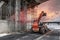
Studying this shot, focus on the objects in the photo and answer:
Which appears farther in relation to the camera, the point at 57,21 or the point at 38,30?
the point at 57,21

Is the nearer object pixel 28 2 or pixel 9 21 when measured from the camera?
pixel 9 21

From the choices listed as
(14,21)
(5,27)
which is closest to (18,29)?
(14,21)

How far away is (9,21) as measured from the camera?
71.2 feet

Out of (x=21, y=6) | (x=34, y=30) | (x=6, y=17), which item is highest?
(x=21, y=6)

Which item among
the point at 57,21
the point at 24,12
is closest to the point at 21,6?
the point at 24,12

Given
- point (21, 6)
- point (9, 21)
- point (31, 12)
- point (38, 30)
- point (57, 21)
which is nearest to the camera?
point (38, 30)

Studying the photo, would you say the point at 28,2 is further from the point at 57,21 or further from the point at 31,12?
the point at 57,21

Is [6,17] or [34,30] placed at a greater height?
[6,17]

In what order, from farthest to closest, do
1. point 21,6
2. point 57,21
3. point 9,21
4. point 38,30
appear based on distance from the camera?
point 57,21
point 21,6
point 9,21
point 38,30

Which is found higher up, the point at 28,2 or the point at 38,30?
the point at 28,2

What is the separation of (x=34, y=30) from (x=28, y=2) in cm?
886

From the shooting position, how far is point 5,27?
2080cm

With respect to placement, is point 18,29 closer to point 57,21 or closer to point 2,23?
point 2,23

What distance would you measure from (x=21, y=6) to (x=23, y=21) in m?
2.12
